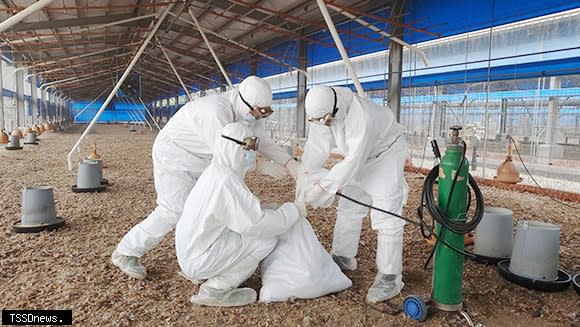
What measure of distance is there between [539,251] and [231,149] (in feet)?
8.11

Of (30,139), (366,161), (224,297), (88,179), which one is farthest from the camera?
(30,139)

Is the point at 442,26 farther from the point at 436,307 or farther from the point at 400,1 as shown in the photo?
the point at 436,307

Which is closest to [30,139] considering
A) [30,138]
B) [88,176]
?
[30,138]

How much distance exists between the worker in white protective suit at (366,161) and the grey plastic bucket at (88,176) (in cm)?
483

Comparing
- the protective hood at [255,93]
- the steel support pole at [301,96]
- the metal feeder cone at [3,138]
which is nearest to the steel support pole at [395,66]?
the steel support pole at [301,96]

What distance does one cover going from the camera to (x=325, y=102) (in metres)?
2.97

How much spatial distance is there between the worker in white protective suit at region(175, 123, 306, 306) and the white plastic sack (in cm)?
10

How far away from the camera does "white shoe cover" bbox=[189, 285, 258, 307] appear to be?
2.87 metres

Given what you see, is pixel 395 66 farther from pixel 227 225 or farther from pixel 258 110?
pixel 227 225

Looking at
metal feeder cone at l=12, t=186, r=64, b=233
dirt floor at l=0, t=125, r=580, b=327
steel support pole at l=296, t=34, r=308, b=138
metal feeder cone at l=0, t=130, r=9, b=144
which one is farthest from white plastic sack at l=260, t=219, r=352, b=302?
metal feeder cone at l=0, t=130, r=9, b=144

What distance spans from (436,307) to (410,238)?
6.15 feet

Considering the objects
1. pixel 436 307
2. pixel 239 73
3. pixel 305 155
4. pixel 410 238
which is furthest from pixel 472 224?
pixel 239 73

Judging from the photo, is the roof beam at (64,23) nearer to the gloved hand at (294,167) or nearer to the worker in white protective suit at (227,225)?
the gloved hand at (294,167)

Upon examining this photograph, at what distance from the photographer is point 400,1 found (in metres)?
10.9
